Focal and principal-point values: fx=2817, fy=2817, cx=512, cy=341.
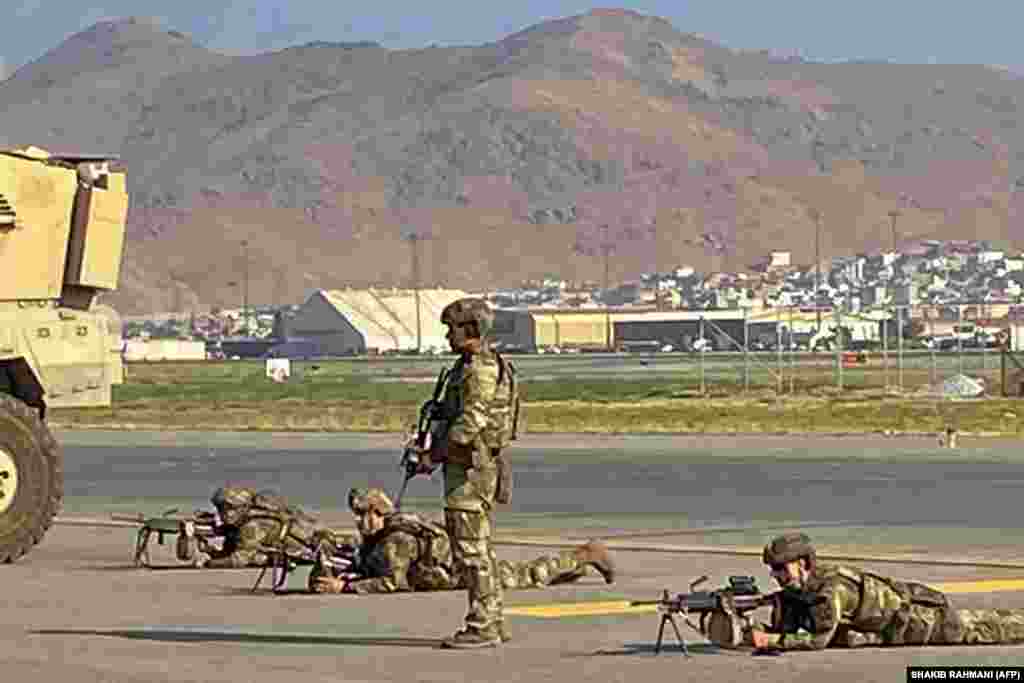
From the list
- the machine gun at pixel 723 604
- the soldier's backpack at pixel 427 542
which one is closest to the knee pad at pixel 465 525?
the machine gun at pixel 723 604

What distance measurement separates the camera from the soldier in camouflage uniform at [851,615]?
1591 centimetres

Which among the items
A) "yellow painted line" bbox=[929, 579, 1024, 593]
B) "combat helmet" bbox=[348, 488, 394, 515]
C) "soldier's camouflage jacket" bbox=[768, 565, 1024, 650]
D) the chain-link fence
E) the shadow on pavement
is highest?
the chain-link fence

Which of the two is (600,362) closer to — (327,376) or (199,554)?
(327,376)

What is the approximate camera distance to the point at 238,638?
17578 mm

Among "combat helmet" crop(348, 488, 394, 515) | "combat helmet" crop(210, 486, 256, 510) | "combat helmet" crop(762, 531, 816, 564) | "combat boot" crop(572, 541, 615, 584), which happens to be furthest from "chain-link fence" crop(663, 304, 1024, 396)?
"combat helmet" crop(762, 531, 816, 564)

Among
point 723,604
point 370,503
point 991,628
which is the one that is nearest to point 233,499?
point 370,503

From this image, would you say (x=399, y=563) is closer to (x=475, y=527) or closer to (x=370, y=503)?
(x=370, y=503)

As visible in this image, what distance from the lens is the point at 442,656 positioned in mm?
16312

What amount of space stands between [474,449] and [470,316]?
785mm

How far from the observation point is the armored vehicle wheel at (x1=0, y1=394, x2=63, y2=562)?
23.0 meters

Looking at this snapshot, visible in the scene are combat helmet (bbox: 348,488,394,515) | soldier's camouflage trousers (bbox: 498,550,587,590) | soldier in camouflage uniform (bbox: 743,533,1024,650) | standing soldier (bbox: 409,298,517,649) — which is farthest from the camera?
soldier's camouflage trousers (bbox: 498,550,587,590)

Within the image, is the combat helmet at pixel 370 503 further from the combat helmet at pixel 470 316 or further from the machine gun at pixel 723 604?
the machine gun at pixel 723 604

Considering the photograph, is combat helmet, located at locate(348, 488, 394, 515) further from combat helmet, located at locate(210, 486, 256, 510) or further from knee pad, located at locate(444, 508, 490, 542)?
knee pad, located at locate(444, 508, 490, 542)

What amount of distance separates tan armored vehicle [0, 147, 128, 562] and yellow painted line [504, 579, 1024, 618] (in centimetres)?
559
